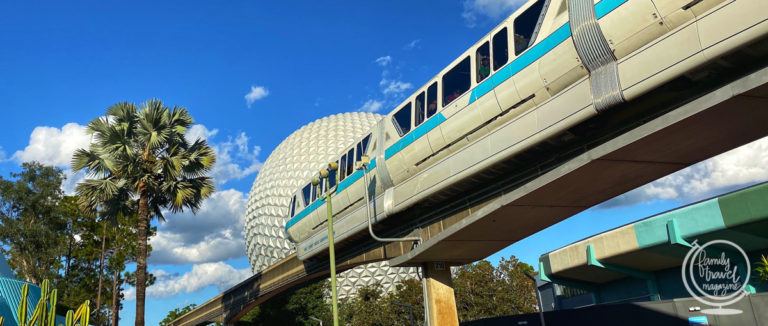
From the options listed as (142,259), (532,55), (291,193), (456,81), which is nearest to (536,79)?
(532,55)

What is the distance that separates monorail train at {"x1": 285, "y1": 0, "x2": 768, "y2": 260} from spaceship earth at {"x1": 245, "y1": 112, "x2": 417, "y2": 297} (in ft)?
121

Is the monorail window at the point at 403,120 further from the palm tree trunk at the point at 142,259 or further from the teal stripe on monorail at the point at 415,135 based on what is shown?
the palm tree trunk at the point at 142,259

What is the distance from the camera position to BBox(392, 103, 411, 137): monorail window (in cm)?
1692

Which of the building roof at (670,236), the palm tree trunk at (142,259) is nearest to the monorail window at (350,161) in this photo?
the palm tree trunk at (142,259)

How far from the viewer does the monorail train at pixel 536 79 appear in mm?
8578

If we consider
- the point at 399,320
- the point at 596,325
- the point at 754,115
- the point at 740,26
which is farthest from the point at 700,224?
the point at 399,320

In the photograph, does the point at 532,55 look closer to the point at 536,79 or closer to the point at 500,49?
the point at 536,79

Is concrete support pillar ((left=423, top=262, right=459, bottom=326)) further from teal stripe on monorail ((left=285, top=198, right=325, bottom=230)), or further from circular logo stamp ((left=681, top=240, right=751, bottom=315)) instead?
circular logo stamp ((left=681, top=240, right=751, bottom=315))

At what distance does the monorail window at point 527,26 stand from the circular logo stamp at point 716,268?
1977 cm

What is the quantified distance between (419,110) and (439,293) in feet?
22.5

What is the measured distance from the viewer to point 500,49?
12922 millimetres

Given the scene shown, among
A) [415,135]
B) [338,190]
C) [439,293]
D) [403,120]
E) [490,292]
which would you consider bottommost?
[439,293]

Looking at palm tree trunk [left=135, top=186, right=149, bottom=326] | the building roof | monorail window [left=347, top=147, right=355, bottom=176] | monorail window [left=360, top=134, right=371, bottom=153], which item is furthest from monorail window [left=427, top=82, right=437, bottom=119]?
the building roof

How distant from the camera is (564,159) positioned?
484 inches
